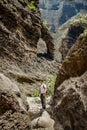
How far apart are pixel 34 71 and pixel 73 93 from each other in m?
20.9

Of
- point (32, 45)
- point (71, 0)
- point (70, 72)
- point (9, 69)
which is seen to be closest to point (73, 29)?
point (32, 45)

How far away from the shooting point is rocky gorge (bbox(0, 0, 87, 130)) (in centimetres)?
1338

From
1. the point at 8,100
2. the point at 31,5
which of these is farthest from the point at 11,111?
the point at 31,5

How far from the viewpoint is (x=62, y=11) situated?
114062 millimetres

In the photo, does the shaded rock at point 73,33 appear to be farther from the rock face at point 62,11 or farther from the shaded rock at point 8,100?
the rock face at point 62,11

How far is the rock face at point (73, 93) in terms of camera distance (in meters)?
13.0

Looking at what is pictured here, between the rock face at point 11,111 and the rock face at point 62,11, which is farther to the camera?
the rock face at point 62,11

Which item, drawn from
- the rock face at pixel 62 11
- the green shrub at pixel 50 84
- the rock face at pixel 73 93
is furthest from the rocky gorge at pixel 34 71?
the rock face at pixel 62 11

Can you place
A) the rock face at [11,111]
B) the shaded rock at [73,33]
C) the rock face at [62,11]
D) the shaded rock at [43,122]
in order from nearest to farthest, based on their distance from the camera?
1. the rock face at [11,111]
2. the shaded rock at [43,122]
3. the shaded rock at [73,33]
4. the rock face at [62,11]

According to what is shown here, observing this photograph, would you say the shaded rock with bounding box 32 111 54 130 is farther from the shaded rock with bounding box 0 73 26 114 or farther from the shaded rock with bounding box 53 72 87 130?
the shaded rock with bounding box 0 73 26 114

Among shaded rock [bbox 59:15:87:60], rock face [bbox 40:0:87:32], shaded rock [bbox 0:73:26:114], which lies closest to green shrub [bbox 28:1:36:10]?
shaded rock [bbox 59:15:87:60]

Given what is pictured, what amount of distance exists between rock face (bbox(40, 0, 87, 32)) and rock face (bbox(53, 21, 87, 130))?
9153 centimetres

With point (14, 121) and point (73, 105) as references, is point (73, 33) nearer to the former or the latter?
point (73, 105)

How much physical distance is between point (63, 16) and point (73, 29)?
5481cm
